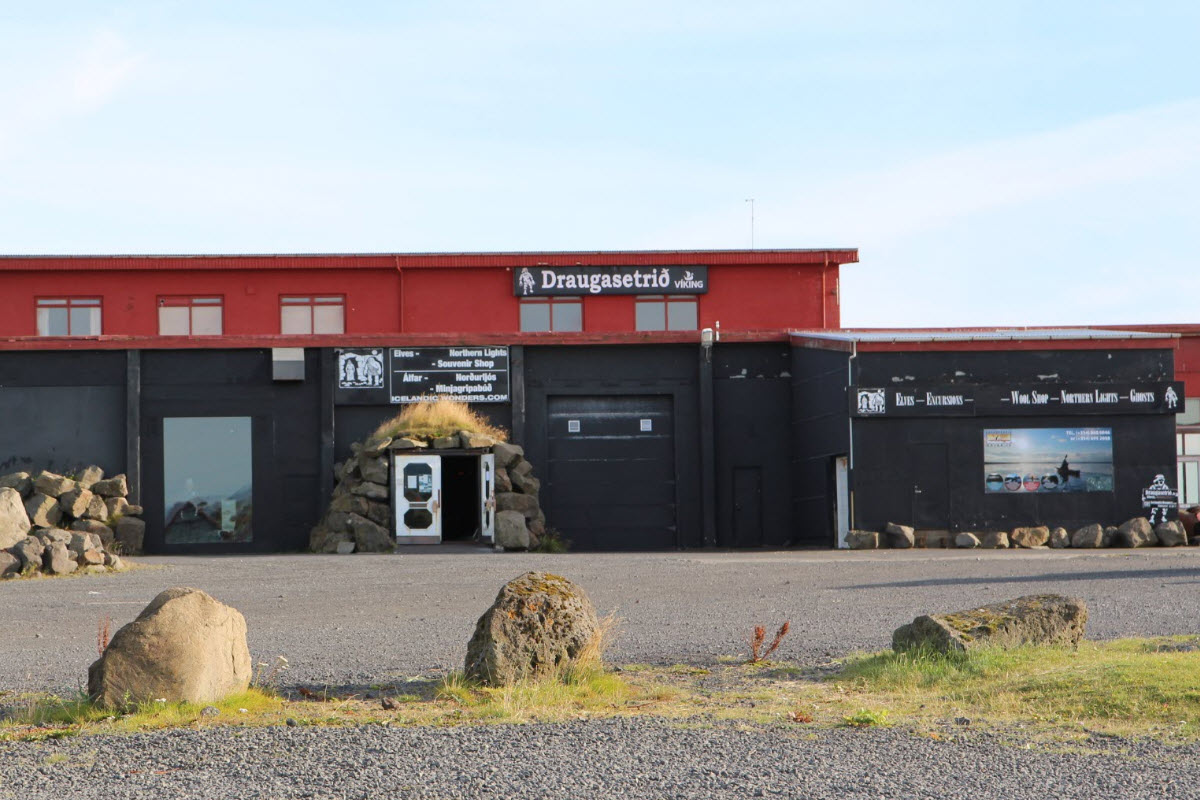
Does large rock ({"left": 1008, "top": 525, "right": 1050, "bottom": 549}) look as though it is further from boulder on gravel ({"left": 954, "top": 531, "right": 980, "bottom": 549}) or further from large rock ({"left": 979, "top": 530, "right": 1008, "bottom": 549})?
boulder on gravel ({"left": 954, "top": 531, "right": 980, "bottom": 549})

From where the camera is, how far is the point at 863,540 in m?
26.6

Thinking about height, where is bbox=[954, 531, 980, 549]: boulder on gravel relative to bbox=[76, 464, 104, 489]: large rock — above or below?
below

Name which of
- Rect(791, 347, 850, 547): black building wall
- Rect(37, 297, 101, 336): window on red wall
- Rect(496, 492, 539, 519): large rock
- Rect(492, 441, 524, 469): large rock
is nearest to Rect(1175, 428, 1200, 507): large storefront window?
Rect(791, 347, 850, 547): black building wall

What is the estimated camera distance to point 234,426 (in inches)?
1159

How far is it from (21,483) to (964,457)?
57.7ft

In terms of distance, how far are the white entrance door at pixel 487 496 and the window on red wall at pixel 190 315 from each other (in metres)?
12.1

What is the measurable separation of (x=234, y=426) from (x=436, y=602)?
15162 millimetres

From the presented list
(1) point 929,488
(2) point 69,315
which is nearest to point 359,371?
(1) point 929,488

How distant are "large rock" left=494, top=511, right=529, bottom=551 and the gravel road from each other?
14.9 ft

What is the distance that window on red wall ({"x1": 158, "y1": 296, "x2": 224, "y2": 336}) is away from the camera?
37406 millimetres

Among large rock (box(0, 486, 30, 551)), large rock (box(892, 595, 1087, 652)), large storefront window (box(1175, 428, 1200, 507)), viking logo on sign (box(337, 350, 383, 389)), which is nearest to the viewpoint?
large rock (box(892, 595, 1087, 652))

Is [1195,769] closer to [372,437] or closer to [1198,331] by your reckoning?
[372,437]

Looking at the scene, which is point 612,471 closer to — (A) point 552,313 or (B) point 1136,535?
(A) point 552,313

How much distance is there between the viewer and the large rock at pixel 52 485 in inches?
1072
